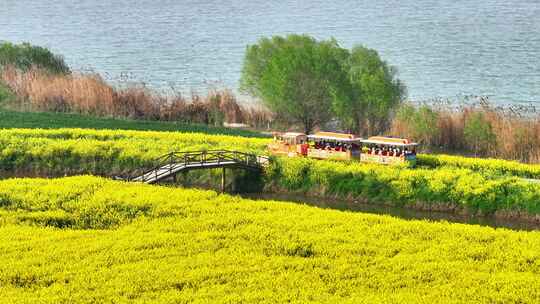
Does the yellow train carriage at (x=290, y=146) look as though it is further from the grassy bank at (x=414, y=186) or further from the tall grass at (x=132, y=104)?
the tall grass at (x=132, y=104)

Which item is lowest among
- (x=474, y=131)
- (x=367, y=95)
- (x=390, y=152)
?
(x=390, y=152)

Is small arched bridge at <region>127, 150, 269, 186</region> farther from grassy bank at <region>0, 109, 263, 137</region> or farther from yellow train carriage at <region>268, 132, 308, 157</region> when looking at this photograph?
grassy bank at <region>0, 109, 263, 137</region>

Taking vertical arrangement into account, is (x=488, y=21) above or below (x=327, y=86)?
above

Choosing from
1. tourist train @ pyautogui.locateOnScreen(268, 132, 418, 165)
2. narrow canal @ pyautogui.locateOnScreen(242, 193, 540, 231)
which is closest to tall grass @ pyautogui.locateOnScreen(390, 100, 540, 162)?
tourist train @ pyautogui.locateOnScreen(268, 132, 418, 165)

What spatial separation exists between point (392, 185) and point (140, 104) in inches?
1306

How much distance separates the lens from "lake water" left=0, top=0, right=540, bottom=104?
96.7m

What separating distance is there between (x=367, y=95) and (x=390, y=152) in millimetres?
14960

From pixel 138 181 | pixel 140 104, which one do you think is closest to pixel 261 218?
pixel 138 181

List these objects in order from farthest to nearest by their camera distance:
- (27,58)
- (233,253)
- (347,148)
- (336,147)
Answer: (27,58), (336,147), (347,148), (233,253)

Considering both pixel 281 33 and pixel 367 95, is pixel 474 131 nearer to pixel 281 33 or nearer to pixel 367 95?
pixel 367 95

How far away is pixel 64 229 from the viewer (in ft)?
125

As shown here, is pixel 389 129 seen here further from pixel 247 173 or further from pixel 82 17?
pixel 82 17

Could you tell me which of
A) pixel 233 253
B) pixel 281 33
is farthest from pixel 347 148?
pixel 281 33

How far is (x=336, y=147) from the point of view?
55.5 metres
